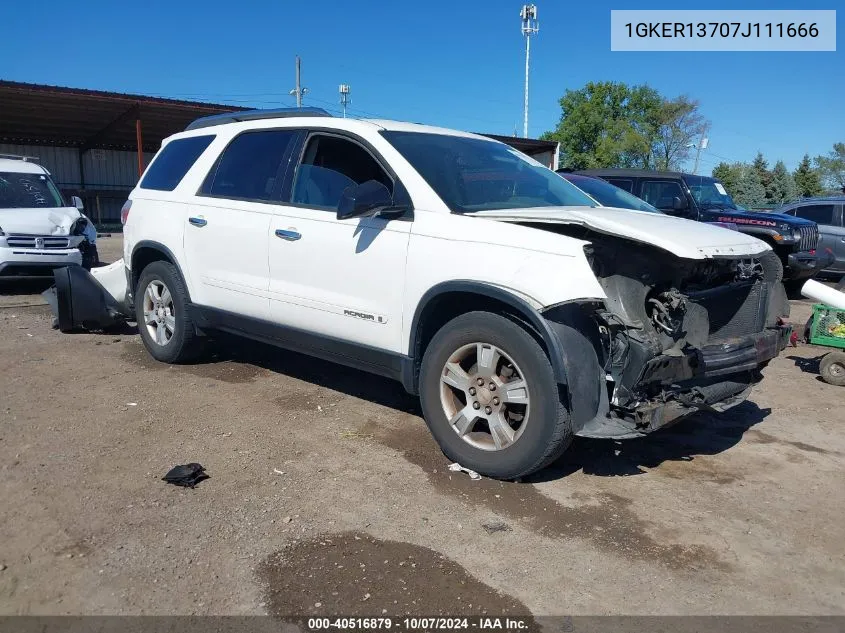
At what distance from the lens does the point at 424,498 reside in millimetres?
3812

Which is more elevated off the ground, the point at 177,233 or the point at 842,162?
the point at 842,162

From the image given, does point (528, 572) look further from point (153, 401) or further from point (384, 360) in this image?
point (153, 401)

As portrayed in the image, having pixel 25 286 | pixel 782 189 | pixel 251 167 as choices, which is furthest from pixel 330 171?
pixel 782 189

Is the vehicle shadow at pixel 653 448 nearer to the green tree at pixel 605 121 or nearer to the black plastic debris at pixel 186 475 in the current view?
the black plastic debris at pixel 186 475

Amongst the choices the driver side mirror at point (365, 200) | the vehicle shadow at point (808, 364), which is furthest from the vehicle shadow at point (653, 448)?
the vehicle shadow at point (808, 364)

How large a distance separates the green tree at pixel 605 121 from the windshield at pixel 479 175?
199ft

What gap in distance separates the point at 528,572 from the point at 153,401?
3276mm

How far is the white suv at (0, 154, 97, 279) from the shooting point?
1008cm

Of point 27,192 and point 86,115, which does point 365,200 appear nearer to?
point 27,192

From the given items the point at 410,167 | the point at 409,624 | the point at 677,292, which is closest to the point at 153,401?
the point at 410,167

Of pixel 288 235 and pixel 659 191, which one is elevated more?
pixel 659 191

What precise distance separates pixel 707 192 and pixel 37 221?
1017cm

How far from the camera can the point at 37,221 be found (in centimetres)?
1031

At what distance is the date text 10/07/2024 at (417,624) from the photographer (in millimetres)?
2705
